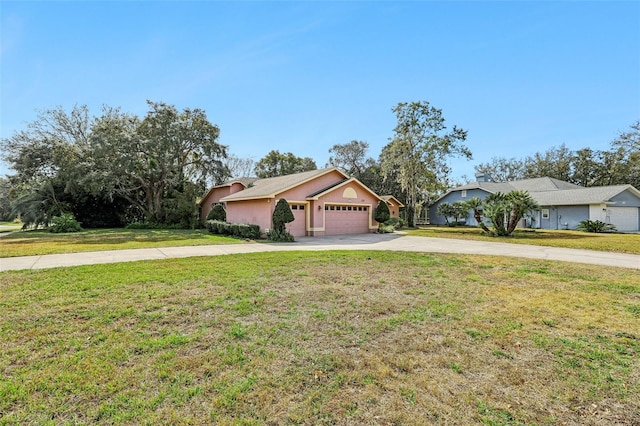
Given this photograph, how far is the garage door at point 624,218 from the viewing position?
25.3 m

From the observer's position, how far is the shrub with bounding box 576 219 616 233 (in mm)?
22625

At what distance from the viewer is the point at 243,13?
10734 mm

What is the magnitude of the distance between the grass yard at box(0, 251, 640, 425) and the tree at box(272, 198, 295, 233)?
32.6 ft

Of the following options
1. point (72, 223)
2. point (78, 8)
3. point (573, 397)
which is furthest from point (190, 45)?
point (72, 223)

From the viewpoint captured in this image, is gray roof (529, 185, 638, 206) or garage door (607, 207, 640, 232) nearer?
gray roof (529, 185, 638, 206)

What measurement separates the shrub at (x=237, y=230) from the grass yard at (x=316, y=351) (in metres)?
9.97

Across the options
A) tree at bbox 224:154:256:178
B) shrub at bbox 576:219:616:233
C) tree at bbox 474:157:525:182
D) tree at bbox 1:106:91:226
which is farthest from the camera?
tree at bbox 224:154:256:178

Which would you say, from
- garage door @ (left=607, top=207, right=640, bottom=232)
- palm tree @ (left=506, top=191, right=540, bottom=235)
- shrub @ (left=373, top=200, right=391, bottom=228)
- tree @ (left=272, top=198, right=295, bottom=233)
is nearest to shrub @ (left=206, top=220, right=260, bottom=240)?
tree @ (left=272, top=198, right=295, bottom=233)

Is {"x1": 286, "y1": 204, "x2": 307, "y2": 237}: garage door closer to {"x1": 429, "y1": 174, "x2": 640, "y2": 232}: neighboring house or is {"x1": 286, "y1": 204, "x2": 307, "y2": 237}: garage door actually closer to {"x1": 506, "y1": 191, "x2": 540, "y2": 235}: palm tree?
{"x1": 506, "y1": 191, "x2": 540, "y2": 235}: palm tree

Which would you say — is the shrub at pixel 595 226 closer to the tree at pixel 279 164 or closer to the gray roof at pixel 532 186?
the gray roof at pixel 532 186

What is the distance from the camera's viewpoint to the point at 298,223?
19.0 m

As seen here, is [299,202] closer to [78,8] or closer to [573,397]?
[78,8]

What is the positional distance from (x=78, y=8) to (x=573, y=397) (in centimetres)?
1416

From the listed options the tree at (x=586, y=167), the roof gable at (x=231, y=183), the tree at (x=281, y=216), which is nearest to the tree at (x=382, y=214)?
the tree at (x=281, y=216)
